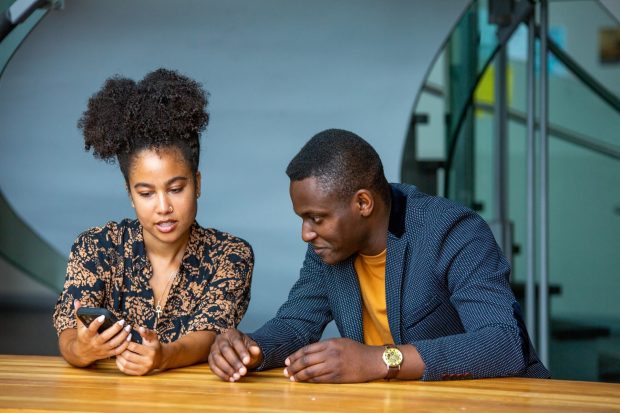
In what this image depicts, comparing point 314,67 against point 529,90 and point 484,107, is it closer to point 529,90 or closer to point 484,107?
point 484,107

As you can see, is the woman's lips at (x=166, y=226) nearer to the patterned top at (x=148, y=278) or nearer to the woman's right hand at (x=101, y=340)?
the patterned top at (x=148, y=278)

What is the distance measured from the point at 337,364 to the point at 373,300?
0.67 m

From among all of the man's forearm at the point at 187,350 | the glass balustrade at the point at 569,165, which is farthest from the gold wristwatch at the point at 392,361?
the glass balustrade at the point at 569,165

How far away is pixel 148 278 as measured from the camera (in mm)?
3189

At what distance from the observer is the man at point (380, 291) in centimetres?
255

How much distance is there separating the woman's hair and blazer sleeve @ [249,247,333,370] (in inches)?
19.9

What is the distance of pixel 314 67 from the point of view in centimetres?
726

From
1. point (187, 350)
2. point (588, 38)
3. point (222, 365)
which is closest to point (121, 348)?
point (187, 350)

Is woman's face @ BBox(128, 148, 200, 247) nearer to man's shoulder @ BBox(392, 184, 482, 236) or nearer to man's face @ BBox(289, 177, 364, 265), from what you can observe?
man's face @ BBox(289, 177, 364, 265)

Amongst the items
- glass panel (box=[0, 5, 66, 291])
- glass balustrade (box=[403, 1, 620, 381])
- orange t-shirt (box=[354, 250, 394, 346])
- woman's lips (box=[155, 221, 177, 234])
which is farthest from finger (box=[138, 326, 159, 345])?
glass panel (box=[0, 5, 66, 291])

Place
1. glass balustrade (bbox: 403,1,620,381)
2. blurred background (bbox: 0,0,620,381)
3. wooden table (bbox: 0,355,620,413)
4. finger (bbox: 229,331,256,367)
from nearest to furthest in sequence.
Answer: wooden table (bbox: 0,355,620,413), finger (bbox: 229,331,256,367), glass balustrade (bbox: 403,1,620,381), blurred background (bbox: 0,0,620,381)

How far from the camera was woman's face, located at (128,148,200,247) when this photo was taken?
3006 millimetres

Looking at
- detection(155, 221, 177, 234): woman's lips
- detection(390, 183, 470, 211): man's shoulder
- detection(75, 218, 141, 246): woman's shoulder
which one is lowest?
detection(75, 218, 141, 246): woman's shoulder

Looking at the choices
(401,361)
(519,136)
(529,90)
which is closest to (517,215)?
(519,136)
